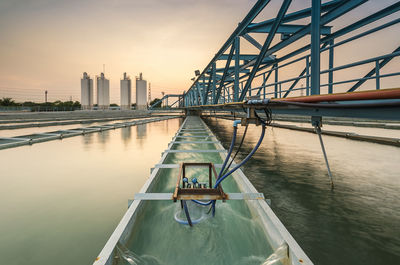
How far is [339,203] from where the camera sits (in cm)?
281

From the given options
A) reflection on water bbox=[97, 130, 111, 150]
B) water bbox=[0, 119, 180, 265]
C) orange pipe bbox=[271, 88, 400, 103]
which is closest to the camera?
orange pipe bbox=[271, 88, 400, 103]

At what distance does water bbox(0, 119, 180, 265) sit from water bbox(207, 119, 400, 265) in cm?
225

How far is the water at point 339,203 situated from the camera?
1.91m

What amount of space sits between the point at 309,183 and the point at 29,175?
Answer: 553 centimetres

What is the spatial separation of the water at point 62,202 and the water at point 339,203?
225 centimetres

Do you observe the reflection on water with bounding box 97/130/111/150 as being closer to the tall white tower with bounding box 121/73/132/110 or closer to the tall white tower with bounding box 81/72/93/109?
the tall white tower with bounding box 121/73/132/110

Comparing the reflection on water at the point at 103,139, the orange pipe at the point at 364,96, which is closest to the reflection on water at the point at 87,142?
the reflection on water at the point at 103,139

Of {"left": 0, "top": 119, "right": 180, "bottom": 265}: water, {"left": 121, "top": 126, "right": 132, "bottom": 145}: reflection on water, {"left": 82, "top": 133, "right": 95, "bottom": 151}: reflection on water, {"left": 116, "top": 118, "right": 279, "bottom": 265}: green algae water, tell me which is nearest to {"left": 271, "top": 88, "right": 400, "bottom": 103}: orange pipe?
{"left": 116, "top": 118, "right": 279, "bottom": 265}: green algae water

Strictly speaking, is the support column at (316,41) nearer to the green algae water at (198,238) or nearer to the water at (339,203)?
the water at (339,203)

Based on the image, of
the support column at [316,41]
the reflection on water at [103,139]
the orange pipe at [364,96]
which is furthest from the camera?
the reflection on water at [103,139]

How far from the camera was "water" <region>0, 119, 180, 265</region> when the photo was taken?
1.89 m

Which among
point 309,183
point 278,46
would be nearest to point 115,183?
point 309,183

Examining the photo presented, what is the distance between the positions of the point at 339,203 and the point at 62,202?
4.07 meters

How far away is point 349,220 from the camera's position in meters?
2.39
